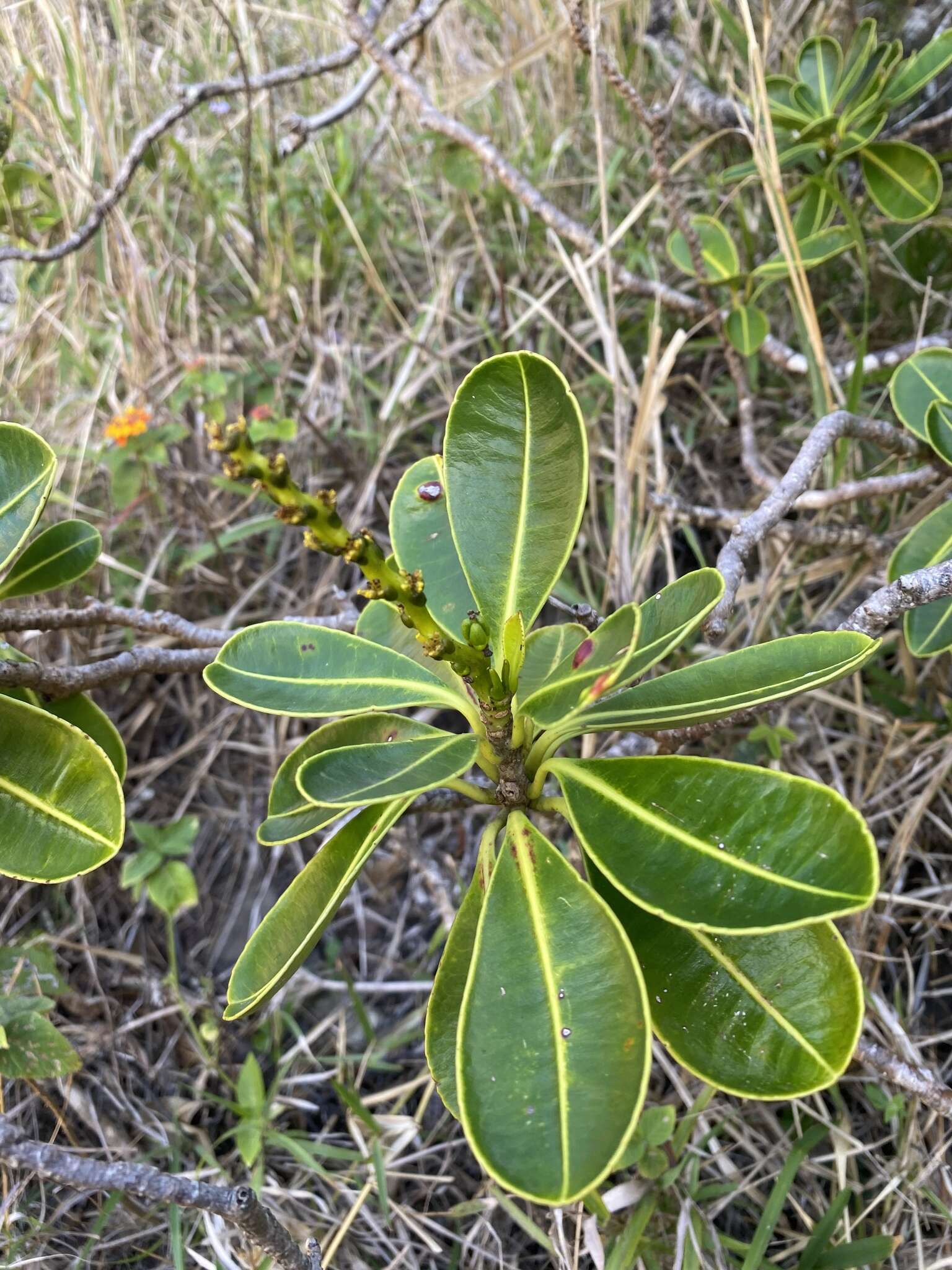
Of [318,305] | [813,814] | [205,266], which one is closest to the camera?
[813,814]

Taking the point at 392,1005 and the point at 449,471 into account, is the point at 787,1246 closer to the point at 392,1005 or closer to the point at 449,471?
the point at 392,1005

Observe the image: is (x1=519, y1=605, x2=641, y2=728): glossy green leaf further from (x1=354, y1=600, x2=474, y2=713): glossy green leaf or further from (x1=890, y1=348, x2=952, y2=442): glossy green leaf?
(x1=890, y1=348, x2=952, y2=442): glossy green leaf

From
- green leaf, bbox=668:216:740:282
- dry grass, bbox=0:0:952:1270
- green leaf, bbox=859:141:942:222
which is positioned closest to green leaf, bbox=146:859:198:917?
dry grass, bbox=0:0:952:1270

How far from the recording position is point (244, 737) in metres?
2.01

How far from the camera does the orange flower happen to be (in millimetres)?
1947

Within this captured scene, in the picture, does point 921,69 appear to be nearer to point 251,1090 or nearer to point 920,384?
point 920,384

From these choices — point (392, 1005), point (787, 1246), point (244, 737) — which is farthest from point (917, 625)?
point (244, 737)

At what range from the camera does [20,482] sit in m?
1.04

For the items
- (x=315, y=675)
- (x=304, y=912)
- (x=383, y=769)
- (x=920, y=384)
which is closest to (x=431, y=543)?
(x=315, y=675)

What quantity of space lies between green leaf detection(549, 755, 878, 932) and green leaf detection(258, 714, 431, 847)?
234 mm

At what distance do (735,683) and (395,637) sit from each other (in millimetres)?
454

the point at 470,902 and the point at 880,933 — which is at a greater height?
the point at 470,902

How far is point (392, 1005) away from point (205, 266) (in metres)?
2.11

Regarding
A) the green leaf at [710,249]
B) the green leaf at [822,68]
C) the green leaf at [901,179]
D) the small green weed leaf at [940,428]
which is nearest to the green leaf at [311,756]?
the small green weed leaf at [940,428]
